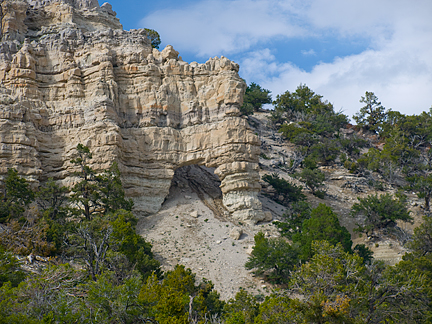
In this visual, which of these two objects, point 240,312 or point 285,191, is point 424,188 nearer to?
point 285,191

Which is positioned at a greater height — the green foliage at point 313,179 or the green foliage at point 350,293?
the green foliage at point 313,179

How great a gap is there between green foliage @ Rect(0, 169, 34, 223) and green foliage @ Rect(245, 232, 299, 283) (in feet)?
52.0

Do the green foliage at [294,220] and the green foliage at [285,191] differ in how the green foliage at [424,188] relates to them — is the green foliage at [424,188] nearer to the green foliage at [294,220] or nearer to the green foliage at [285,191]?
the green foliage at [285,191]

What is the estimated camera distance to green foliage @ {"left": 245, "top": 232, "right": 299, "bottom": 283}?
30000 mm

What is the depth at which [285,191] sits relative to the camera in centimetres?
4391

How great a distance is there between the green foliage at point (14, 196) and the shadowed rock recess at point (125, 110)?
2.40 m

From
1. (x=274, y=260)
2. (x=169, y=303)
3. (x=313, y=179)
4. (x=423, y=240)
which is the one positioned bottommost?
(x=169, y=303)

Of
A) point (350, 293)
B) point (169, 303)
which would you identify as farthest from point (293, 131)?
point (169, 303)

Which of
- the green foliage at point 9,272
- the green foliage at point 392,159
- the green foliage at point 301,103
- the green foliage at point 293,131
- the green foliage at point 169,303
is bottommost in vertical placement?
the green foliage at point 169,303

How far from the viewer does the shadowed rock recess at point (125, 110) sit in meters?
36.0

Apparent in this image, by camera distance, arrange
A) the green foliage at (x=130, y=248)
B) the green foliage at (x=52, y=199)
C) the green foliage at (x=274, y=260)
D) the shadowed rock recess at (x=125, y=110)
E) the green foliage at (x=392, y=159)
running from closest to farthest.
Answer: the green foliage at (x=130, y=248), the green foliage at (x=274, y=260), the green foliage at (x=52, y=199), the shadowed rock recess at (x=125, y=110), the green foliage at (x=392, y=159)

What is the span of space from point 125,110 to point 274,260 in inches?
725

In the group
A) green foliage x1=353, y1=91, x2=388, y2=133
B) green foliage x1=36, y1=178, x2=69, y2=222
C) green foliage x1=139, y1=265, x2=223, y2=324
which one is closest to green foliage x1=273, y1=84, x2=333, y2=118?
green foliage x1=353, y1=91, x2=388, y2=133

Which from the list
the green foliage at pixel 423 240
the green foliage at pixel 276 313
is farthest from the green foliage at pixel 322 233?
the green foliage at pixel 276 313
